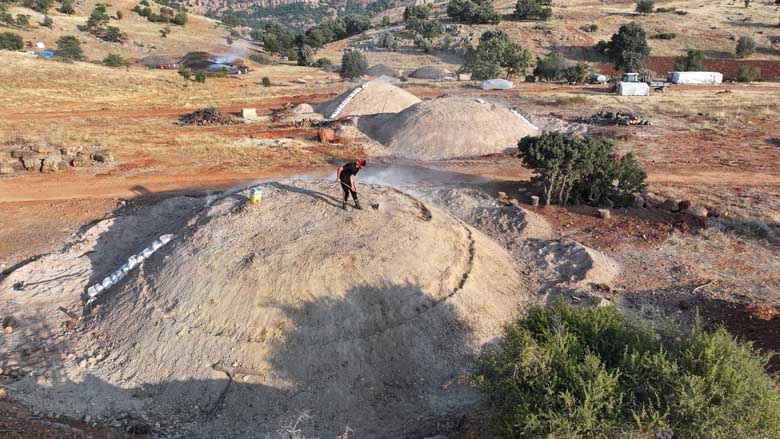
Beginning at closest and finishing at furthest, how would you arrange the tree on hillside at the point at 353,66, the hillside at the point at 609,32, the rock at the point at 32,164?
the rock at the point at 32,164
the tree on hillside at the point at 353,66
the hillside at the point at 609,32

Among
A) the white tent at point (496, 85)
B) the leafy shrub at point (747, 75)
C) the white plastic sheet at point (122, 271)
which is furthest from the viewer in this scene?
the leafy shrub at point (747, 75)

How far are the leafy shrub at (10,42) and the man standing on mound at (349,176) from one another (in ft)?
213

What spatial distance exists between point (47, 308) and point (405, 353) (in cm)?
897

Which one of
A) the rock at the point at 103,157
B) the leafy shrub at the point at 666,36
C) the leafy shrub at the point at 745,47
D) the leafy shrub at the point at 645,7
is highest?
the leafy shrub at the point at 645,7

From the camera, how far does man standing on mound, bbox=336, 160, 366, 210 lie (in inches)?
456

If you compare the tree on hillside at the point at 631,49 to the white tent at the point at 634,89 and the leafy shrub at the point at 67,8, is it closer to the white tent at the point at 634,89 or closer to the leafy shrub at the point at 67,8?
the white tent at the point at 634,89

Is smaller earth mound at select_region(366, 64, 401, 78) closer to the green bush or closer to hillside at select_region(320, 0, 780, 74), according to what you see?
hillside at select_region(320, 0, 780, 74)

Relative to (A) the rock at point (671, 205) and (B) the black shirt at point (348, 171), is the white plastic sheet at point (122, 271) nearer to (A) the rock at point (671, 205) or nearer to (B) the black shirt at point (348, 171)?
(B) the black shirt at point (348, 171)

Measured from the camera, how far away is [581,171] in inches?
711

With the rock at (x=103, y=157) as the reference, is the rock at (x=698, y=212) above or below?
above

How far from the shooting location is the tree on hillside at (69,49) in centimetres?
5931

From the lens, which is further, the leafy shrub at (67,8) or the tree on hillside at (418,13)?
the leafy shrub at (67,8)

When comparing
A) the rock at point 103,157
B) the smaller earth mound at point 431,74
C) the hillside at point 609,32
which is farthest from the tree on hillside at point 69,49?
the rock at point 103,157

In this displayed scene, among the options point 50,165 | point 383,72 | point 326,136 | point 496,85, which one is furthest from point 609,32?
point 50,165
